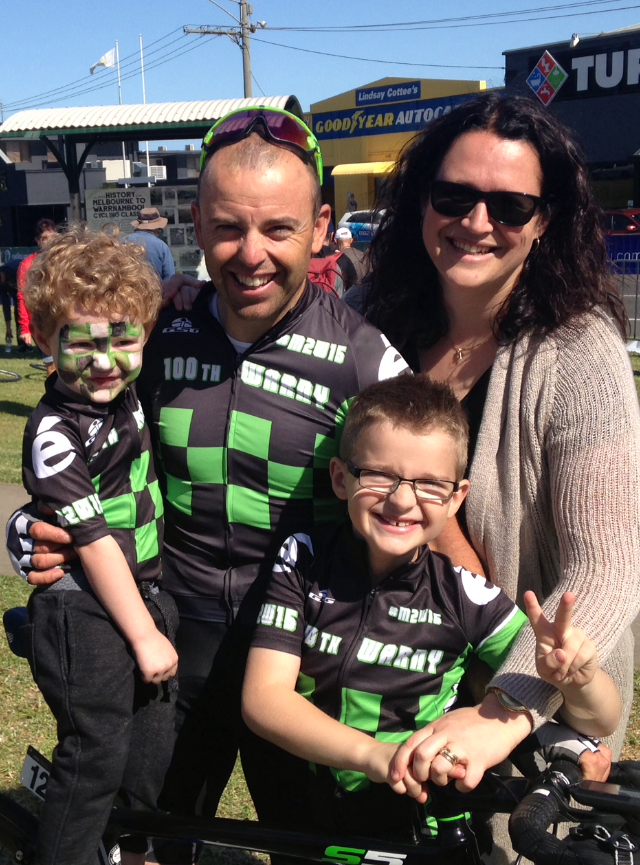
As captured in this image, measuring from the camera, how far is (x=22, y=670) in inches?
187

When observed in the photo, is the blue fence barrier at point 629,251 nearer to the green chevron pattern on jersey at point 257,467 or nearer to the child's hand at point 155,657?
Result: the green chevron pattern on jersey at point 257,467

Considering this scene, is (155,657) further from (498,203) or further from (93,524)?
(498,203)

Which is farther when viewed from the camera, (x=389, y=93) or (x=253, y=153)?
(x=389, y=93)

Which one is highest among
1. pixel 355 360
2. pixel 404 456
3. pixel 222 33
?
pixel 222 33

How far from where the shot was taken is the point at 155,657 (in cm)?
214

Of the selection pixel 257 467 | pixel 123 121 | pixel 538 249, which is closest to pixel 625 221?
pixel 123 121

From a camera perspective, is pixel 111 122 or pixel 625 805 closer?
pixel 625 805

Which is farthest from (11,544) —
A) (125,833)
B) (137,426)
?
(125,833)

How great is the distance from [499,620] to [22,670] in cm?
348

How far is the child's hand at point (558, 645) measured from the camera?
5.31 ft

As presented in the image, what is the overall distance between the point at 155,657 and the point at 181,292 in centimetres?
91

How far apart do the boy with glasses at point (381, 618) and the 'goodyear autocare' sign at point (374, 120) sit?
101 ft

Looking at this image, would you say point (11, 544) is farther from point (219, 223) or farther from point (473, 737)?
point (473, 737)

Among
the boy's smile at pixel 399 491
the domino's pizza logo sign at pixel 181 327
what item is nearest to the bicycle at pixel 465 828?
the boy's smile at pixel 399 491
